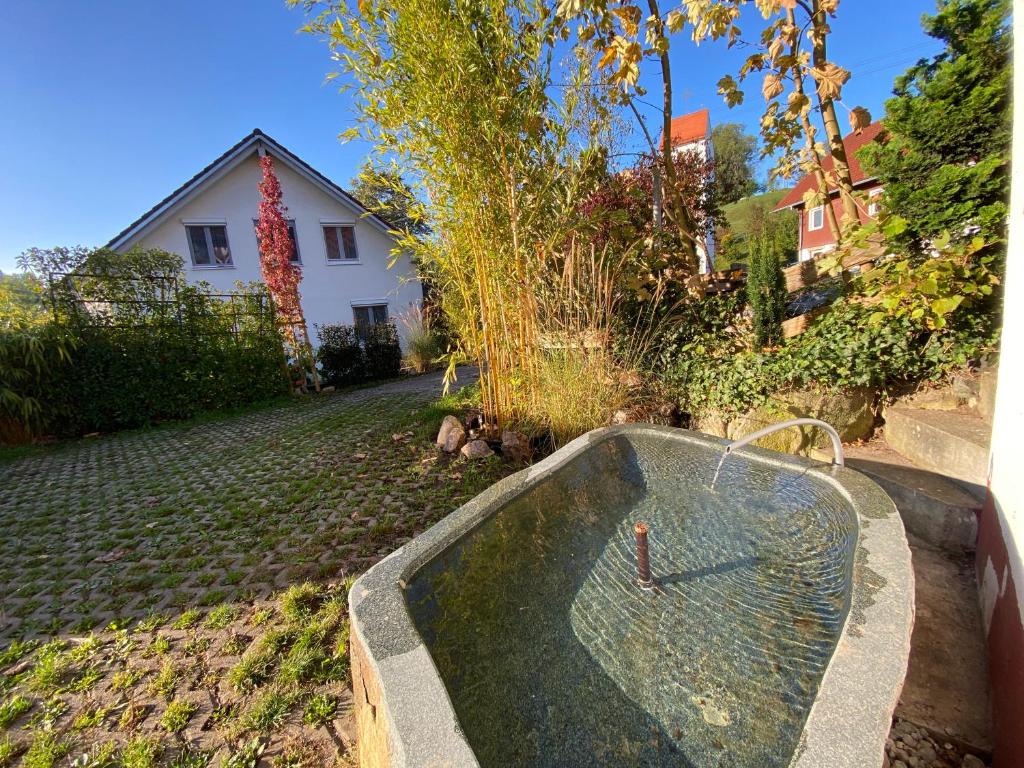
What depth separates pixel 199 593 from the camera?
201cm

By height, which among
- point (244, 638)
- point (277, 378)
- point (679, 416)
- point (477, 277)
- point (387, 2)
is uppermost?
point (387, 2)

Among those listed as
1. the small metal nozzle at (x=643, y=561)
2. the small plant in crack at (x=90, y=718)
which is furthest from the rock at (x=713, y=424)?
the small plant in crack at (x=90, y=718)

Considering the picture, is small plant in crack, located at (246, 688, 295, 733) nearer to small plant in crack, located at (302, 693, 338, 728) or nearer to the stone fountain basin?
small plant in crack, located at (302, 693, 338, 728)

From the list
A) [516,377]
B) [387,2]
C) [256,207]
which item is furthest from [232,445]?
[256,207]

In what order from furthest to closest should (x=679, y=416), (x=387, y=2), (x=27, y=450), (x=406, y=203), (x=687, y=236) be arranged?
(x=27, y=450)
(x=687, y=236)
(x=679, y=416)
(x=406, y=203)
(x=387, y=2)

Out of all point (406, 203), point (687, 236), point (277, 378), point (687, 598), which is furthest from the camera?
point (277, 378)

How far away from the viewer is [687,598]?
1.64 m

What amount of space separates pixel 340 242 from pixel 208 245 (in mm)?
2954

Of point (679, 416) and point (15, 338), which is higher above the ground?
point (15, 338)

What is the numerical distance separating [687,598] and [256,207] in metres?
12.0

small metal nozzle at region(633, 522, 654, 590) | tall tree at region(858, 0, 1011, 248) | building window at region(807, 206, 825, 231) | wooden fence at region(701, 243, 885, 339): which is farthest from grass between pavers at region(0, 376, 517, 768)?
building window at region(807, 206, 825, 231)

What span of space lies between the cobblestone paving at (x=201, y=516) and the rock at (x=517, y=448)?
368 mm

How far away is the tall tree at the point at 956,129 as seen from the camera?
7.72 ft

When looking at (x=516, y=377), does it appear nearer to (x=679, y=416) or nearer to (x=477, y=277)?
(x=477, y=277)
